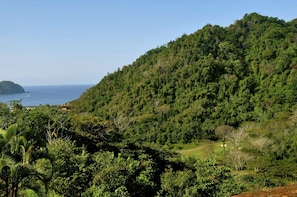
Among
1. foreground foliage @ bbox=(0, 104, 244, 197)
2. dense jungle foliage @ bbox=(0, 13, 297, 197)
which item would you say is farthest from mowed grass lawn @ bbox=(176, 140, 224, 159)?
foreground foliage @ bbox=(0, 104, 244, 197)

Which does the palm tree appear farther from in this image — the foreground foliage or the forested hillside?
the forested hillside

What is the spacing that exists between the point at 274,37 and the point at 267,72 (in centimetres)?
1005

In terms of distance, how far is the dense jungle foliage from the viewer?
1595 centimetres

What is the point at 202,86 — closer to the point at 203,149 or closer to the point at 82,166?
the point at 203,149

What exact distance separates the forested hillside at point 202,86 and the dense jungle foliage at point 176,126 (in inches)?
6.9

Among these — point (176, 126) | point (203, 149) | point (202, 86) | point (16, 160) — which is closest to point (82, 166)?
point (16, 160)

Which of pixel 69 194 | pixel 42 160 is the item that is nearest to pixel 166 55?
pixel 69 194

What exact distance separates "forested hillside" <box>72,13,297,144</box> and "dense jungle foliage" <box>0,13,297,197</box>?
174 mm

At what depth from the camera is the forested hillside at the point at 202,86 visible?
51.5 m

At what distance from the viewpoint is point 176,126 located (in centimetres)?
5181

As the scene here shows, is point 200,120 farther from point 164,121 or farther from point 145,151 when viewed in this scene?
point 145,151

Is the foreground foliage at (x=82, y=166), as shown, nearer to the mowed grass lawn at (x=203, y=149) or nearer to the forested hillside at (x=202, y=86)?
the mowed grass lawn at (x=203, y=149)

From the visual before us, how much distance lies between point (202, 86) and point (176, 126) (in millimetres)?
10474

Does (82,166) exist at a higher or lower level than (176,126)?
higher
